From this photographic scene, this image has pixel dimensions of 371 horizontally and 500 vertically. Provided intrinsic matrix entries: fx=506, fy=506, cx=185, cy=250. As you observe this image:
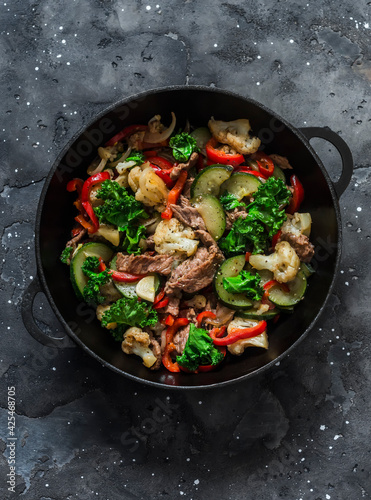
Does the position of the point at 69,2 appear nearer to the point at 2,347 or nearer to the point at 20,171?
the point at 20,171

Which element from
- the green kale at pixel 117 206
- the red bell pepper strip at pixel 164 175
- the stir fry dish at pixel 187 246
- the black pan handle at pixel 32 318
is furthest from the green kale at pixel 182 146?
the black pan handle at pixel 32 318

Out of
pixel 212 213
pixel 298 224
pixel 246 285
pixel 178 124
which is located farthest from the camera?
pixel 178 124

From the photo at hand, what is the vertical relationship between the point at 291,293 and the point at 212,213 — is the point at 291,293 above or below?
below

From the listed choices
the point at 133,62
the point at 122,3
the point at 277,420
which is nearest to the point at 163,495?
the point at 277,420

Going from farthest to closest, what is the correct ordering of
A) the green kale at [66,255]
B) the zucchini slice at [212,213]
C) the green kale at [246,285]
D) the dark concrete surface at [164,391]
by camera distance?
the dark concrete surface at [164,391], the green kale at [66,255], the zucchini slice at [212,213], the green kale at [246,285]

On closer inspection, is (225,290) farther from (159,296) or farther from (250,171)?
(250,171)

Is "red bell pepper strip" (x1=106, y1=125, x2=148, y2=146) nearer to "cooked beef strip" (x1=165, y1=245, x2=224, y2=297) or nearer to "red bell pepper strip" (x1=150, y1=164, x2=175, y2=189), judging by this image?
"red bell pepper strip" (x1=150, y1=164, x2=175, y2=189)

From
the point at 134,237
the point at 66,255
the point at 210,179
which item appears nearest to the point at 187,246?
the point at 134,237

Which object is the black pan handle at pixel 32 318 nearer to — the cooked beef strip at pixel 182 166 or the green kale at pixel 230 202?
the cooked beef strip at pixel 182 166
